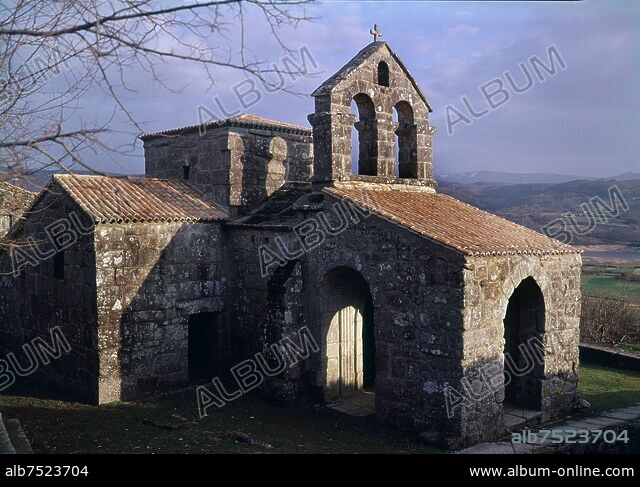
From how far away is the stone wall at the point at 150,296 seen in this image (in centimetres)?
1034

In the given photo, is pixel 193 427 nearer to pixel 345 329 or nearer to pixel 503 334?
pixel 345 329

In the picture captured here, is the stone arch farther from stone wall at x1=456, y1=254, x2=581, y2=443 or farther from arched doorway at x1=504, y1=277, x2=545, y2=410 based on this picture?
arched doorway at x1=504, y1=277, x2=545, y2=410

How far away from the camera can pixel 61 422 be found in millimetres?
9250

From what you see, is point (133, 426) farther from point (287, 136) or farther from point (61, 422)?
point (287, 136)

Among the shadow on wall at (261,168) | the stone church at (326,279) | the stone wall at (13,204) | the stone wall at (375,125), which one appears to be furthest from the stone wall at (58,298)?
the stone wall at (375,125)

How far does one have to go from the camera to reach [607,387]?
12.1 meters

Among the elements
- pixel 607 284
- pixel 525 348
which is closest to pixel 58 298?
pixel 525 348

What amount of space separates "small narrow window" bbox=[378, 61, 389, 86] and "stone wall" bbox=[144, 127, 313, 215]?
2693 mm

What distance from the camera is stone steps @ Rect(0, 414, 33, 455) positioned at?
6.27 meters

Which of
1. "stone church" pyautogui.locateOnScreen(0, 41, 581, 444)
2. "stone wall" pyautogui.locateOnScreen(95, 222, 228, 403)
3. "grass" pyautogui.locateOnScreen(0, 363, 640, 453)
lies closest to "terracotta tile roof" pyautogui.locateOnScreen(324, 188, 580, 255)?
"stone church" pyautogui.locateOnScreen(0, 41, 581, 444)

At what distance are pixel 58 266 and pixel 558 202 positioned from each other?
134 ft
